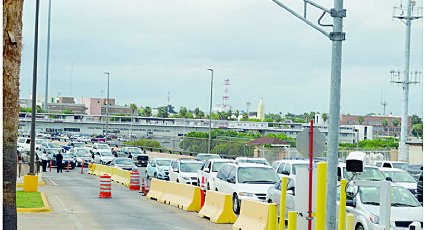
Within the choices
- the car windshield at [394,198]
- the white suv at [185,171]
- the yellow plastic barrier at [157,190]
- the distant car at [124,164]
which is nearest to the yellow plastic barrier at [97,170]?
the distant car at [124,164]

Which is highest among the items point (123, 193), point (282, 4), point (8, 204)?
point (282, 4)

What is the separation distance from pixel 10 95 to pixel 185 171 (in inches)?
730

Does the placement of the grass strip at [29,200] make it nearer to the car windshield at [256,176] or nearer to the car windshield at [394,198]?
the car windshield at [256,176]

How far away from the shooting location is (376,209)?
13883mm

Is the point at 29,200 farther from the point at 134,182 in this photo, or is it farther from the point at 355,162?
the point at 355,162

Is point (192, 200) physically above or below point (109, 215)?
above

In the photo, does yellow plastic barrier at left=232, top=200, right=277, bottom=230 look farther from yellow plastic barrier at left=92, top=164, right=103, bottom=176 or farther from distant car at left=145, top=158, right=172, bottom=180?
yellow plastic barrier at left=92, top=164, right=103, bottom=176

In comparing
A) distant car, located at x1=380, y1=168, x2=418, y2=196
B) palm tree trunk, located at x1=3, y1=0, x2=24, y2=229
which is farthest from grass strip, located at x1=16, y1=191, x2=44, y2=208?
distant car, located at x1=380, y1=168, x2=418, y2=196

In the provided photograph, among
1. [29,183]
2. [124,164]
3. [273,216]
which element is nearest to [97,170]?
[124,164]

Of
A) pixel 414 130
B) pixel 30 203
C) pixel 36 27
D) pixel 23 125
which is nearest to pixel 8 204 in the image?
pixel 30 203

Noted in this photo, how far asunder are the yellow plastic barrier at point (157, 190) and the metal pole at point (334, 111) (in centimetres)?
1202

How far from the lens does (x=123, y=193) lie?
28047 mm

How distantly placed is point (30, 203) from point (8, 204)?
9.95 meters

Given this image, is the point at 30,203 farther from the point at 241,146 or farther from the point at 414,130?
the point at 414,130
